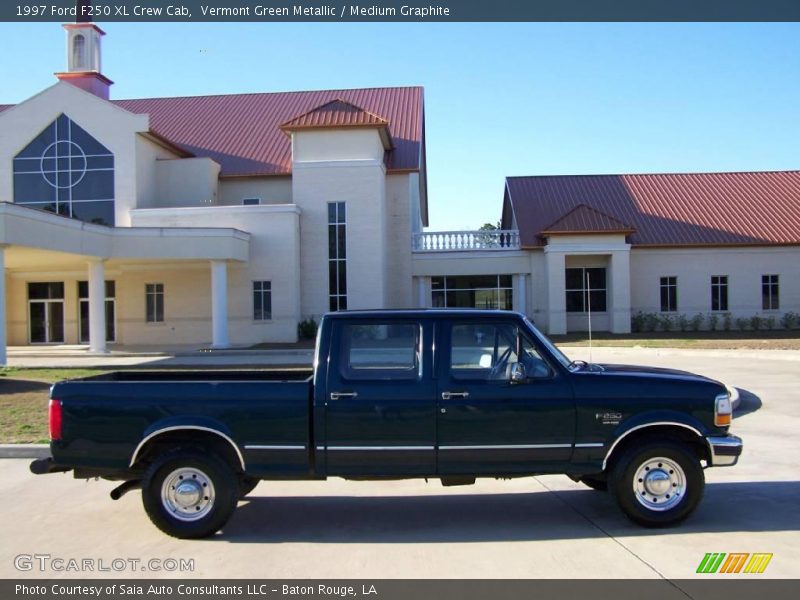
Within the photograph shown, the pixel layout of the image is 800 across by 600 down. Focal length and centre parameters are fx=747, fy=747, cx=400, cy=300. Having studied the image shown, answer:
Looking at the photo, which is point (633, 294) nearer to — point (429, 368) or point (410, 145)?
point (410, 145)

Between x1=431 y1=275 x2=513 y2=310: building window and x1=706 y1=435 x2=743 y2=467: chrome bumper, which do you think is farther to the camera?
x1=431 y1=275 x2=513 y2=310: building window

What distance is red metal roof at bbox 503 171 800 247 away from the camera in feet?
121

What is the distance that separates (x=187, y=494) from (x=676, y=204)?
1457 inches

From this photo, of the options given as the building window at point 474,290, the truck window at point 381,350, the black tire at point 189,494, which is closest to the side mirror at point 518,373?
the truck window at point 381,350

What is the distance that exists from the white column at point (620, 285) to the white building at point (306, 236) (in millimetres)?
68

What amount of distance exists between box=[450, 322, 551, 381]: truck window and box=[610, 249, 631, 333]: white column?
98.6 feet

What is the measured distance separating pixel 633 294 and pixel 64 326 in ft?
90.2

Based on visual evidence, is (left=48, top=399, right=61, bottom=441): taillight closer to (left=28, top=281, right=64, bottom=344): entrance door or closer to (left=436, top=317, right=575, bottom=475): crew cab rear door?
(left=436, top=317, right=575, bottom=475): crew cab rear door

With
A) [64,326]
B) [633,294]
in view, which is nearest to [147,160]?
[64,326]

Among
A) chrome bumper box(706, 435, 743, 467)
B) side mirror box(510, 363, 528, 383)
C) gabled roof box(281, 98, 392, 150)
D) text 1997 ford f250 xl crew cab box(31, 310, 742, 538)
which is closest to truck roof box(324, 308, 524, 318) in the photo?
text 1997 ford f250 xl crew cab box(31, 310, 742, 538)

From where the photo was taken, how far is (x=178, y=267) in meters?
33.6

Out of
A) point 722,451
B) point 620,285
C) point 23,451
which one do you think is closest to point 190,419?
point 722,451

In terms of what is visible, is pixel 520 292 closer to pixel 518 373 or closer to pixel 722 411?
pixel 722 411
